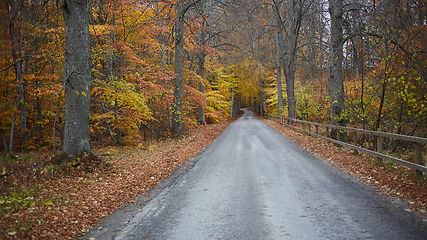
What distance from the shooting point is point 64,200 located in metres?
5.32

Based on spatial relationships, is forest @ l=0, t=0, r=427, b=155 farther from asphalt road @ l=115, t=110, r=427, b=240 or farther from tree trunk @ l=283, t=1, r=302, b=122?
asphalt road @ l=115, t=110, r=427, b=240

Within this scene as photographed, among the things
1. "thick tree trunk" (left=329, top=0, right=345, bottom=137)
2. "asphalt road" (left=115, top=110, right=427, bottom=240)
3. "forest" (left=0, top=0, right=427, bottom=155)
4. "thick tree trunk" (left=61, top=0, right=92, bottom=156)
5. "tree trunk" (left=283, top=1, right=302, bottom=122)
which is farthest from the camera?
"tree trunk" (left=283, top=1, right=302, bottom=122)

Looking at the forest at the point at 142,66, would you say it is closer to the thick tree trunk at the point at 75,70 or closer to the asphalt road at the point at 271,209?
the thick tree trunk at the point at 75,70

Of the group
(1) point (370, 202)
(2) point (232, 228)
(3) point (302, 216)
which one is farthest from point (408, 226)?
(2) point (232, 228)

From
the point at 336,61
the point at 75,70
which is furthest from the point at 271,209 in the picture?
the point at 336,61

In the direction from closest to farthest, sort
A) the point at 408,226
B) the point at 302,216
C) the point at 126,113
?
the point at 408,226 < the point at 302,216 < the point at 126,113

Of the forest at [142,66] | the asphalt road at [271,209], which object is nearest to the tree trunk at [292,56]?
the forest at [142,66]

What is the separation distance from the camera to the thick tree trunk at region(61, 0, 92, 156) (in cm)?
739

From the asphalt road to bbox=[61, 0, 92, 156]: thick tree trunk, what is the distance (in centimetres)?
314

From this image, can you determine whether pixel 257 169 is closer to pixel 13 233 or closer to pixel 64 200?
pixel 64 200

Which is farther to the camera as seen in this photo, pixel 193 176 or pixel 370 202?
pixel 193 176

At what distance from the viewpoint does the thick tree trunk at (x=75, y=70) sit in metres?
7.39

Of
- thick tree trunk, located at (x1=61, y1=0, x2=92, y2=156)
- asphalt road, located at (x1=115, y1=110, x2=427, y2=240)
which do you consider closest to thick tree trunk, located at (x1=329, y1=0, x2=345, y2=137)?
asphalt road, located at (x1=115, y1=110, x2=427, y2=240)

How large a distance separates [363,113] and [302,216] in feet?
21.0
